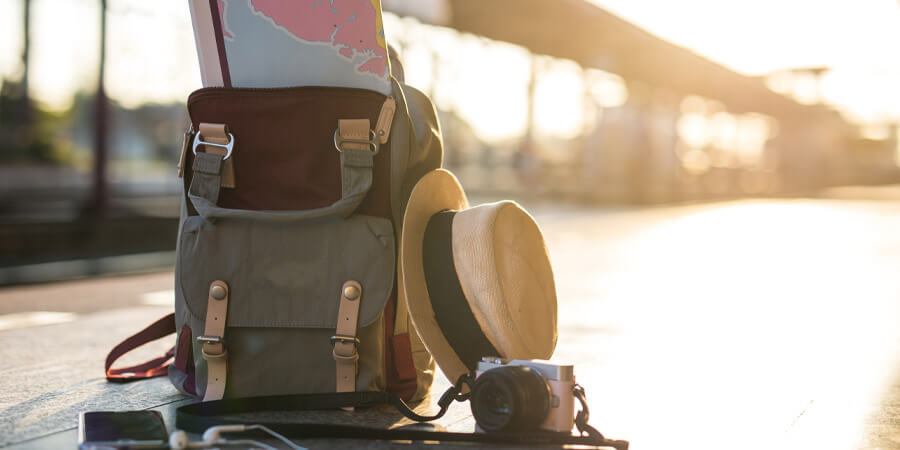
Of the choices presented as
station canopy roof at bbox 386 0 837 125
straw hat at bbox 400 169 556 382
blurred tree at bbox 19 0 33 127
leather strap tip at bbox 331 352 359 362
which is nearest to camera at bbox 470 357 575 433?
straw hat at bbox 400 169 556 382

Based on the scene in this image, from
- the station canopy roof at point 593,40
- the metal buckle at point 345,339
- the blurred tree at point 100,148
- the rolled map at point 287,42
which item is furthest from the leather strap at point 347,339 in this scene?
the station canopy roof at point 593,40

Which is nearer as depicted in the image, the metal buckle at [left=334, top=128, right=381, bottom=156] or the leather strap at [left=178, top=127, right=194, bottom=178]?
the metal buckle at [left=334, top=128, right=381, bottom=156]

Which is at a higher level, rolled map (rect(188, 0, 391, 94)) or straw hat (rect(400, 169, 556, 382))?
rolled map (rect(188, 0, 391, 94))

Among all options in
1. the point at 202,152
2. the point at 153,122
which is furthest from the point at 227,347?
the point at 153,122

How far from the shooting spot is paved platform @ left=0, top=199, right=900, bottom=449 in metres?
2.03

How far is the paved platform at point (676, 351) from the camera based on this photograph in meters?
2.03

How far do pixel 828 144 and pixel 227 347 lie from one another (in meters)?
45.1

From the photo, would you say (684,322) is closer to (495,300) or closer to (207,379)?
(495,300)

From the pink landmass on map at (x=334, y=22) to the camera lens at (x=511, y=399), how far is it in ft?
2.92

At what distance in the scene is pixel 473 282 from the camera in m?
1.97

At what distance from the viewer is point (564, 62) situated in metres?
18.1

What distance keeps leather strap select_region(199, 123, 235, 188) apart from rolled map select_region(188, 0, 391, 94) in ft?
0.52

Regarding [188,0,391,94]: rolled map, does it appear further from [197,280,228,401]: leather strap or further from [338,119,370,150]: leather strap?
[197,280,228,401]: leather strap

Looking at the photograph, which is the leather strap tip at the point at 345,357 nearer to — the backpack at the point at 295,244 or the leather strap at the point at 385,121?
the backpack at the point at 295,244
